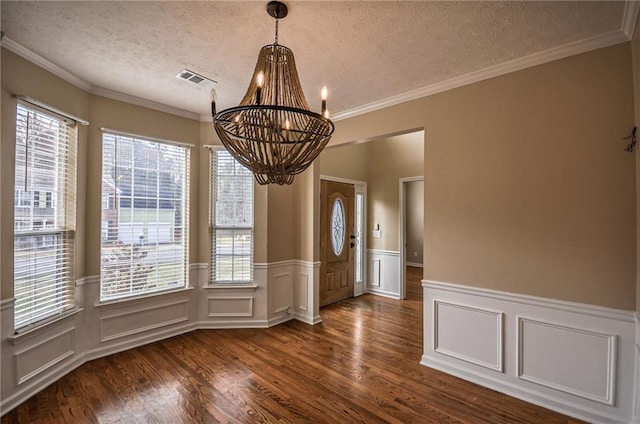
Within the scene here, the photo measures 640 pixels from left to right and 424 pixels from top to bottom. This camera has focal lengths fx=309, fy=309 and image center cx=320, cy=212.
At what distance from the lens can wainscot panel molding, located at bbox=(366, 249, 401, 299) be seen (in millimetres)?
5441

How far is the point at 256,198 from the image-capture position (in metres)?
3.96

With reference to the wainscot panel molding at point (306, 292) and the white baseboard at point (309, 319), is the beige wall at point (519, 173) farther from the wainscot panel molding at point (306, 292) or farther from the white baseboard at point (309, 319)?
the white baseboard at point (309, 319)

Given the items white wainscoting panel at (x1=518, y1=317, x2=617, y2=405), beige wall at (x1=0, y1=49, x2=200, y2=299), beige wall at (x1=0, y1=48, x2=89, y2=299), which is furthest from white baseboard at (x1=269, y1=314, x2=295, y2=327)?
white wainscoting panel at (x1=518, y1=317, x2=617, y2=405)

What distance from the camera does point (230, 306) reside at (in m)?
3.92

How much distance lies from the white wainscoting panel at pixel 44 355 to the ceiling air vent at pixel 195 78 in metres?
2.55

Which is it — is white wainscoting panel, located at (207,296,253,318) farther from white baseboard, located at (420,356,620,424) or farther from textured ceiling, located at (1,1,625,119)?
textured ceiling, located at (1,1,625,119)

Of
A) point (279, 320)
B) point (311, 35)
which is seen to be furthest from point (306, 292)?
point (311, 35)

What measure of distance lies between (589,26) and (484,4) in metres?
0.83

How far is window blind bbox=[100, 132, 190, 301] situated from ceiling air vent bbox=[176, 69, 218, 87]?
1004mm

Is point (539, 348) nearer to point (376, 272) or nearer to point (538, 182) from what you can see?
point (538, 182)

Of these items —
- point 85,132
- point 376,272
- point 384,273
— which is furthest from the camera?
point 376,272

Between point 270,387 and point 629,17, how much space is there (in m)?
3.58

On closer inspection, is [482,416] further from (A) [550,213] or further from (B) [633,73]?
(B) [633,73]

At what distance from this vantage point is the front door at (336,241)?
16.5 ft
